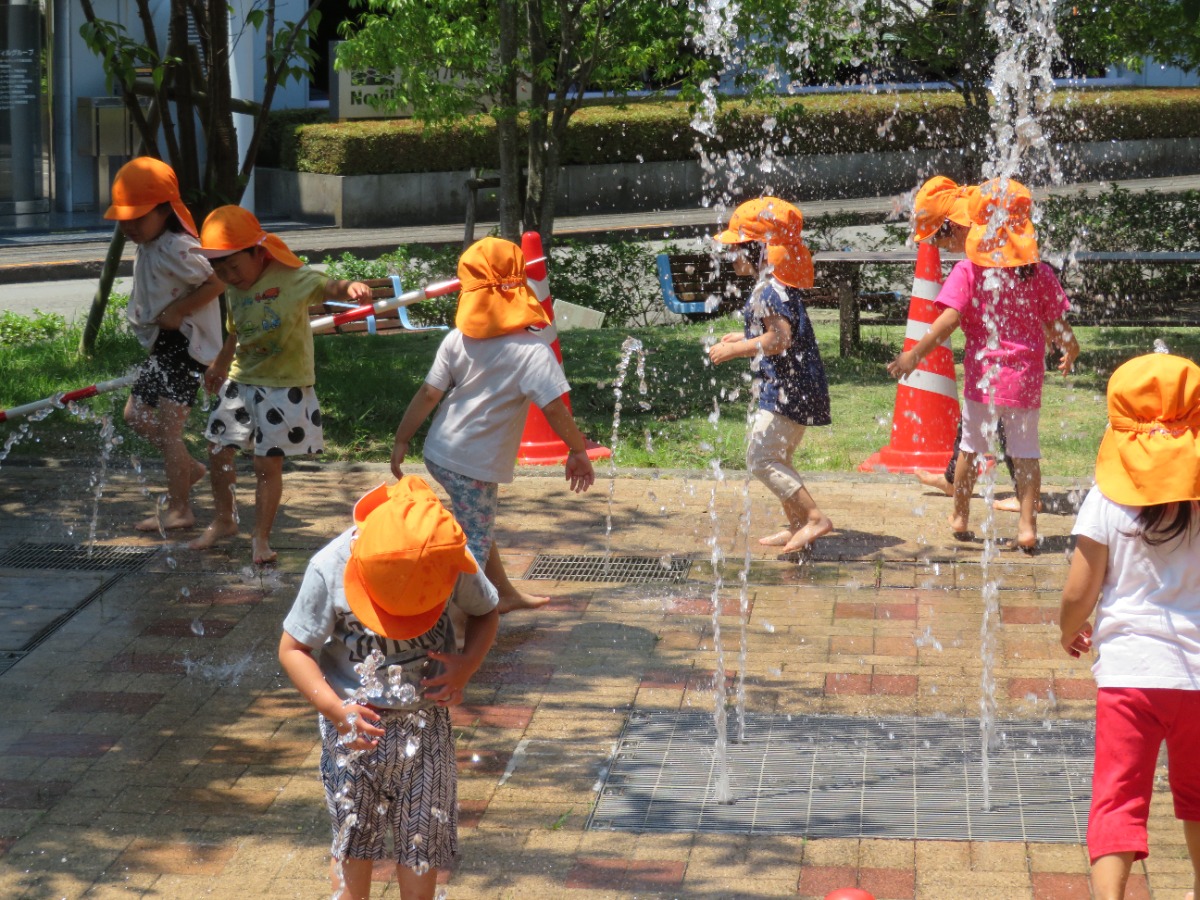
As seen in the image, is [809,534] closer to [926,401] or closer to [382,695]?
[926,401]

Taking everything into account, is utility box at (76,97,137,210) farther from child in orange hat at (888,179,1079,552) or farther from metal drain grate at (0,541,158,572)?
child in orange hat at (888,179,1079,552)

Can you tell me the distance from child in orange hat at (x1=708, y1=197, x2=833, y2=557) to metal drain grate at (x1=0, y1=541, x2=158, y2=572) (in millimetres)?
2705

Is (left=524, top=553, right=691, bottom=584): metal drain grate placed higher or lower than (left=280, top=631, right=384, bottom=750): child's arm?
lower

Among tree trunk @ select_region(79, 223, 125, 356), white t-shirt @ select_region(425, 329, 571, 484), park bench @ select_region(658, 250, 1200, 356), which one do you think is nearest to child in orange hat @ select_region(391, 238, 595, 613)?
white t-shirt @ select_region(425, 329, 571, 484)

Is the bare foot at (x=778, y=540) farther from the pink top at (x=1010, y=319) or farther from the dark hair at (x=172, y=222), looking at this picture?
the dark hair at (x=172, y=222)

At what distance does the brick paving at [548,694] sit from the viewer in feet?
13.9

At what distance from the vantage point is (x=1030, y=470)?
22.8 feet

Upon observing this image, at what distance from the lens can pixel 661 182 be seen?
26531 millimetres

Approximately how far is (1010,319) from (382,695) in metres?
4.07

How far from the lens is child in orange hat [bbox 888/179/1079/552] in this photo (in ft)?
21.9

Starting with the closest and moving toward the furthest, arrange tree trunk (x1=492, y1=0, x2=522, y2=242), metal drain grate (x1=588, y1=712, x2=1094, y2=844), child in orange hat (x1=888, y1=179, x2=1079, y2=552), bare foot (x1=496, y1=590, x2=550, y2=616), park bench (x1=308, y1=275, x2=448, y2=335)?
1. metal drain grate (x1=588, y1=712, x2=1094, y2=844)
2. bare foot (x1=496, y1=590, x2=550, y2=616)
3. child in orange hat (x1=888, y1=179, x2=1079, y2=552)
4. park bench (x1=308, y1=275, x2=448, y2=335)
5. tree trunk (x1=492, y1=0, x2=522, y2=242)

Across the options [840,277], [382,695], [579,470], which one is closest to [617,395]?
[840,277]

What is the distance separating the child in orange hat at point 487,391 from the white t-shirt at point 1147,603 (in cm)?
229

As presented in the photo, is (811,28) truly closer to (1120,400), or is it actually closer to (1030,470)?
(1030,470)
